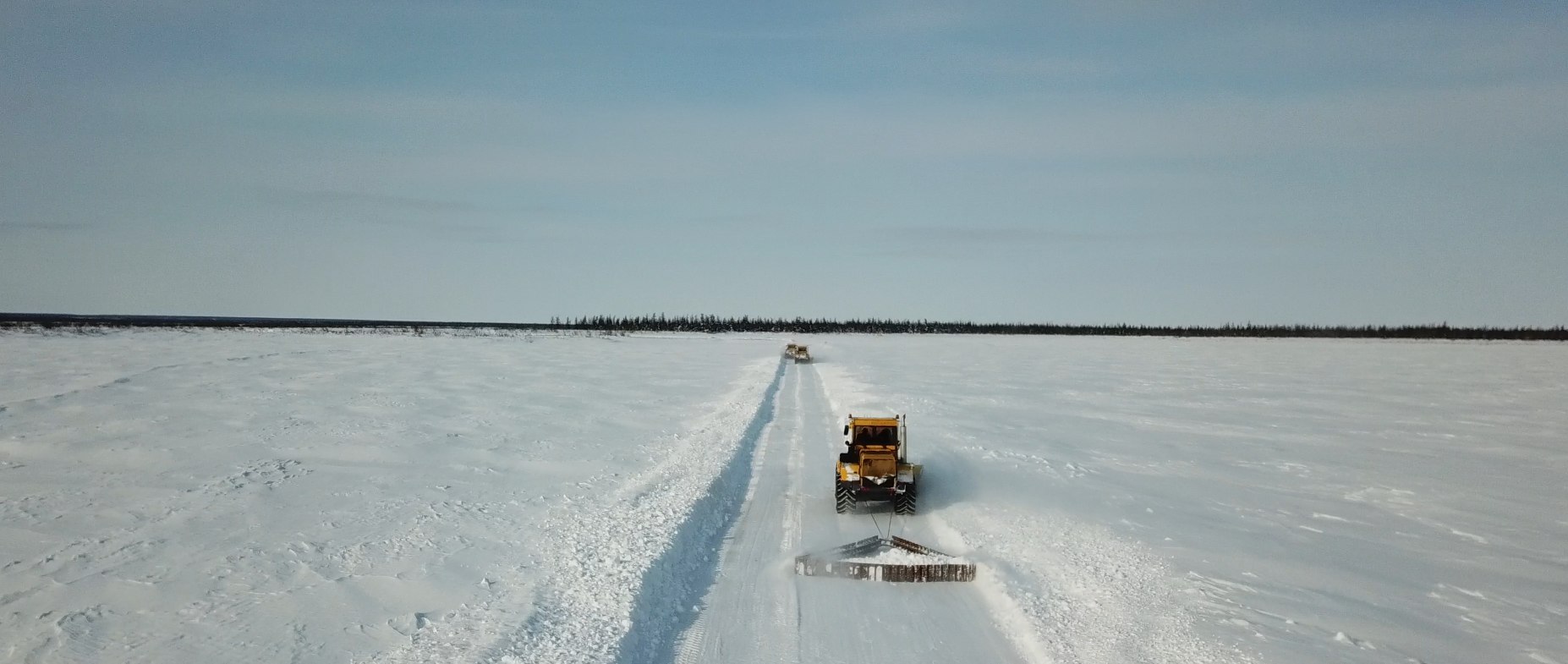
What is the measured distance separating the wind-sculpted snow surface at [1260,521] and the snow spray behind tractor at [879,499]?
569 millimetres

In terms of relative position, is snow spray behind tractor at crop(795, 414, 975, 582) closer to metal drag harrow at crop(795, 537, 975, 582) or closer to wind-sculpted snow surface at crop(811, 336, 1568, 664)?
metal drag harrow at crop(795, 537, 975, 582)

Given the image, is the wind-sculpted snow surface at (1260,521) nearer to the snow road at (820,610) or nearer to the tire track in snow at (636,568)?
the snow road at (820,610)

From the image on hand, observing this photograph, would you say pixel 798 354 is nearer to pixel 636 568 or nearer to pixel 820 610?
pixel 636 568

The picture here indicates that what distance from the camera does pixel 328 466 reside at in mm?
13656

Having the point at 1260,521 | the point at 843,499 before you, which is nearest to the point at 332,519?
the point at 843,499

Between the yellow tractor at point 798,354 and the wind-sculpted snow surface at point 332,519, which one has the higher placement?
the yellow tractor at point 798,354

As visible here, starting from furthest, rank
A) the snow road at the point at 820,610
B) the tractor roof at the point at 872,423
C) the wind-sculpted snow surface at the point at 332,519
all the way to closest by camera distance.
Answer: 1. the tractor roof at the point at 872,423
2. the wind-sculpted snow surface at the point at 332,519
3. the snow road at the point at 820,610

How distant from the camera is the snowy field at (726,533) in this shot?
275 inches

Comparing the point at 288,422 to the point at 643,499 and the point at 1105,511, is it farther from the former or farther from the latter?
the point at 1105,511

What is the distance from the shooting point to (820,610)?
7.60m

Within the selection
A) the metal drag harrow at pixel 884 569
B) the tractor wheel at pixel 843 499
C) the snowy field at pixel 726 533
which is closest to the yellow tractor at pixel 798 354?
the snowy field at pixel 726 533

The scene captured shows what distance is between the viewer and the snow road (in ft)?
22.1

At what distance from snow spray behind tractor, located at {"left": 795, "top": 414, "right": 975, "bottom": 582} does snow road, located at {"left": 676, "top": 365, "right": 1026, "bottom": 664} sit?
141 mm

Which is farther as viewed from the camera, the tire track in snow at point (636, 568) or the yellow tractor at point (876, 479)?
the yellow tractor at point (876, 479)
